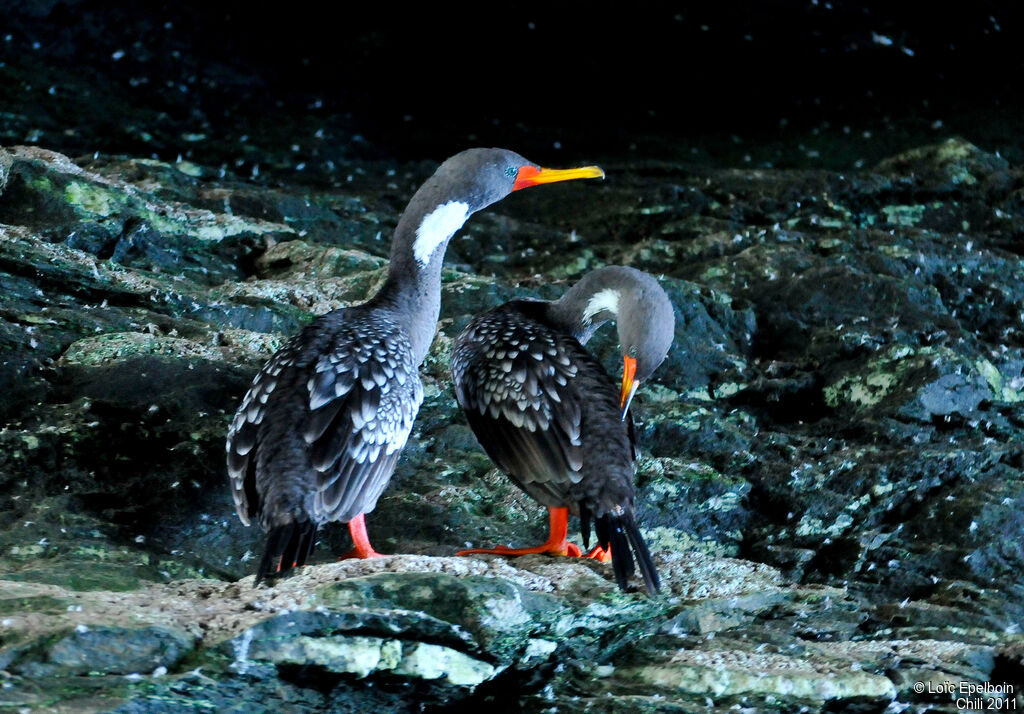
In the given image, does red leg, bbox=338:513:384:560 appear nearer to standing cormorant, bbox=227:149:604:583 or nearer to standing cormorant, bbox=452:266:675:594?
standing cormorant, bbox=227:149:604:583

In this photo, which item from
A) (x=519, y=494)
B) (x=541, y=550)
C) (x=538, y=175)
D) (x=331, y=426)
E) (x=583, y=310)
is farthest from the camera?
(x=538, y=175)

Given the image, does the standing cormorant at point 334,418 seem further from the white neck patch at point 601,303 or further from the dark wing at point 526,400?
the white neck patch at point 601,303

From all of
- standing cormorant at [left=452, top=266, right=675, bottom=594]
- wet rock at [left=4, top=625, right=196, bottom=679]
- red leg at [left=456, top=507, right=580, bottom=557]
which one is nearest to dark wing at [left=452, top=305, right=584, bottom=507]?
standing cormorant at [left=452, top=266, right=675, bottom=594]

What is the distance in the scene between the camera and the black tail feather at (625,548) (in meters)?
3.61

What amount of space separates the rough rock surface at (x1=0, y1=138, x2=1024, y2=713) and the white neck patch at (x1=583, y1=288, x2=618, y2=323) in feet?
2.06

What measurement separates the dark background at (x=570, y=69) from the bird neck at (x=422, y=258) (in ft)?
17.7

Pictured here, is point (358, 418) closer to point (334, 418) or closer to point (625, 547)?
point (334, 418)

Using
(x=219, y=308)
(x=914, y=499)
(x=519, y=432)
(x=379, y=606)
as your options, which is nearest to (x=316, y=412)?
(x=519, y=432)

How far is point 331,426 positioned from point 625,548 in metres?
1.07

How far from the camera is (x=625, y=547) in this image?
3801mm

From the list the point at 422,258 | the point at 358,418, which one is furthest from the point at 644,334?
the point at 358,418

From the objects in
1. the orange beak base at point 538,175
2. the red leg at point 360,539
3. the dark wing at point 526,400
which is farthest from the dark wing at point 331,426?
the orange beak base at point 538,175

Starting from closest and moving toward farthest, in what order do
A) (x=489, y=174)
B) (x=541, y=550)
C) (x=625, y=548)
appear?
1. (x=625, y=548)
2. (x=541, y=550)
3. (x=489, y=174)

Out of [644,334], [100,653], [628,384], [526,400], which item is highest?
[644,334]
